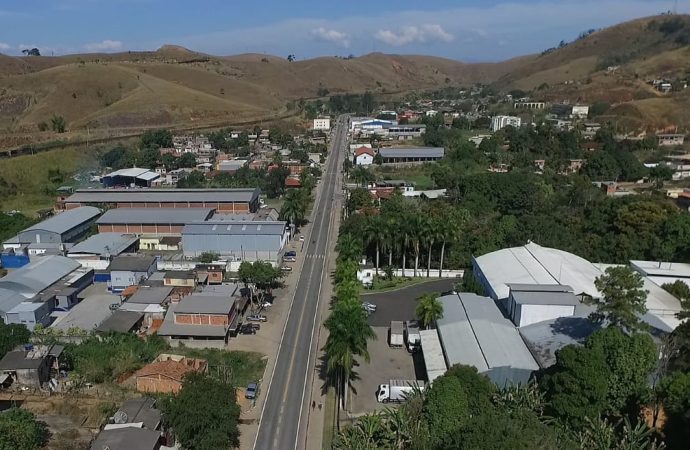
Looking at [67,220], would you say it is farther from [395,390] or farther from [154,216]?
[395,390]

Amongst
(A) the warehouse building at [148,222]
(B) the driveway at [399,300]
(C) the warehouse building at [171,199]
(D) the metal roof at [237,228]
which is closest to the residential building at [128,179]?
(C) the warehouse building at [171,199]

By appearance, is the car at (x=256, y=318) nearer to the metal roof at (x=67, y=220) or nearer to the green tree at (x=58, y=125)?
the metal roof at (x=67, y=220)

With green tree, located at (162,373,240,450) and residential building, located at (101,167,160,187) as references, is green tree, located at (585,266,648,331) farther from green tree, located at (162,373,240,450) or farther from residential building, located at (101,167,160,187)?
residential building, located at (101,167,160,187)

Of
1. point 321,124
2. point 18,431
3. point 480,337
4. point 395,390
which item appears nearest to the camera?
point 18,431

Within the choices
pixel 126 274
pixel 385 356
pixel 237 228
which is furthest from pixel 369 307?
pixel 126 274

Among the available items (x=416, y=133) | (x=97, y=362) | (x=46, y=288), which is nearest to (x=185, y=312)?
(x=97, y=362)

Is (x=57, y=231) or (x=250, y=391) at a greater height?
(x=57, y=231)
